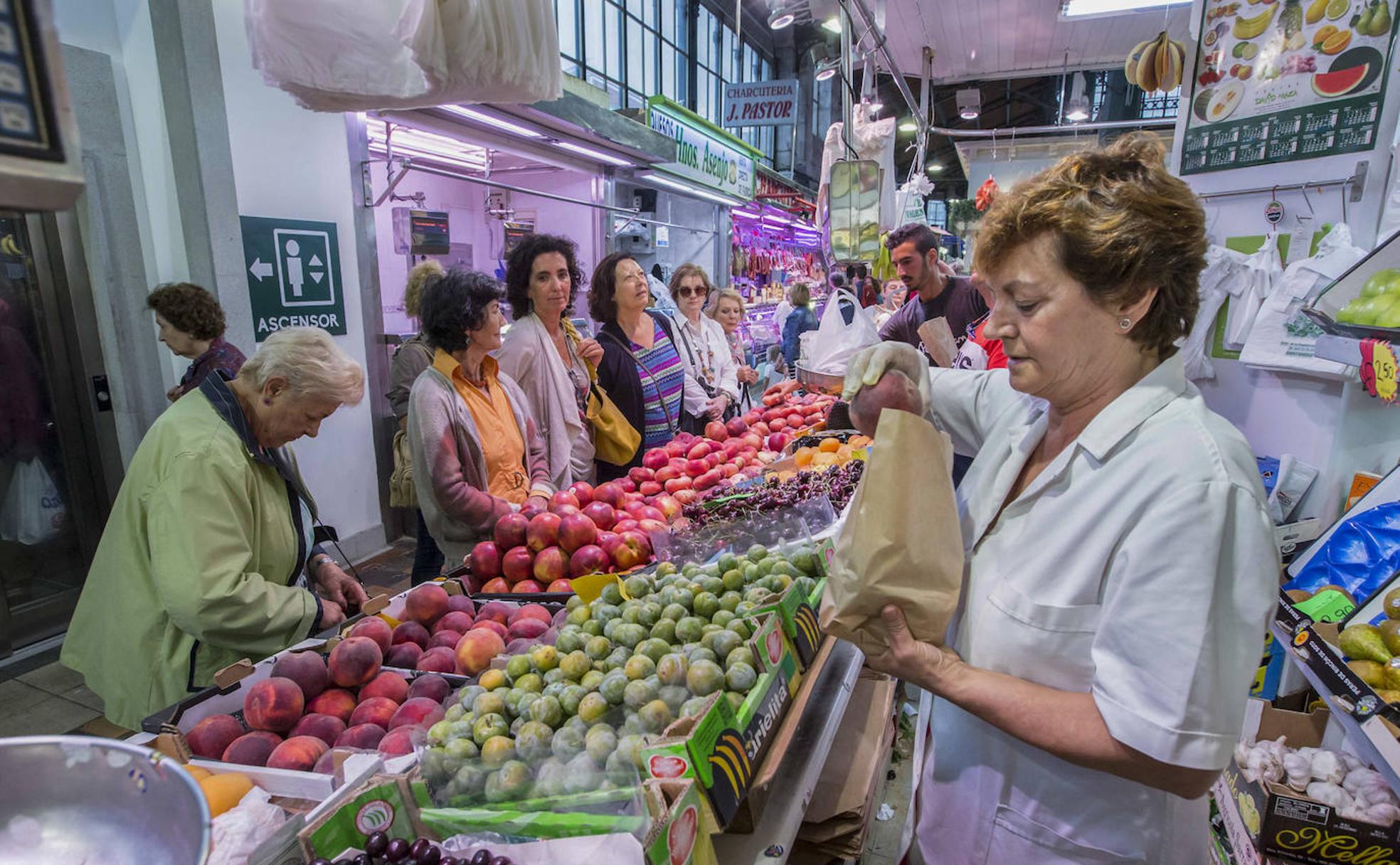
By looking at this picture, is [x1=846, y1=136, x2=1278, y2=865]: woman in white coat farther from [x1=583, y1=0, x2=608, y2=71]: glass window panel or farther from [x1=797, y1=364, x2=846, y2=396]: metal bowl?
[x1=583, y1=0, x2=608, y2=71]: glass window panel

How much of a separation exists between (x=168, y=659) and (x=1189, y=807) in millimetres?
2466

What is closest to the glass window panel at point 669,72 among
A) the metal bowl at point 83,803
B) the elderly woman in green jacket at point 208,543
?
the elderly woman in green jacket at point 208,543

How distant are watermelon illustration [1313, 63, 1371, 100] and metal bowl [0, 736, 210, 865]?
4.42 metres

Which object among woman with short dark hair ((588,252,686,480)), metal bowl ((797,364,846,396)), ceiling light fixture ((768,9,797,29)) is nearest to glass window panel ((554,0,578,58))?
ceiling light fixture ((768,9,797,29))

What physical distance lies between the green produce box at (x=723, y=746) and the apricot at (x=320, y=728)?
76cm

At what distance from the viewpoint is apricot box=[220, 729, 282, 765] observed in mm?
1445

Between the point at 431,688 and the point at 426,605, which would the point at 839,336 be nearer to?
the point at 426,605

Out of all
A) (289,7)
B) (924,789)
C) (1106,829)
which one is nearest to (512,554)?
(924,789)

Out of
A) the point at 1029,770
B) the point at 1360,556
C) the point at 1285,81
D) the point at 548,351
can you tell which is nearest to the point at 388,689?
the point at 1029,770

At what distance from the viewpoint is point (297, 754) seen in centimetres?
143

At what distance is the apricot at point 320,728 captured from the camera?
1.52 meters

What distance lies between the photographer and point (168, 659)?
6.63 feet

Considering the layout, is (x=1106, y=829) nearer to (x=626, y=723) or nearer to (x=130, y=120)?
(x=626, y=723)

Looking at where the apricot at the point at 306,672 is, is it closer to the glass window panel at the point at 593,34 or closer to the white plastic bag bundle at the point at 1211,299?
the white plastic bag bundle at the point at 1211,299
